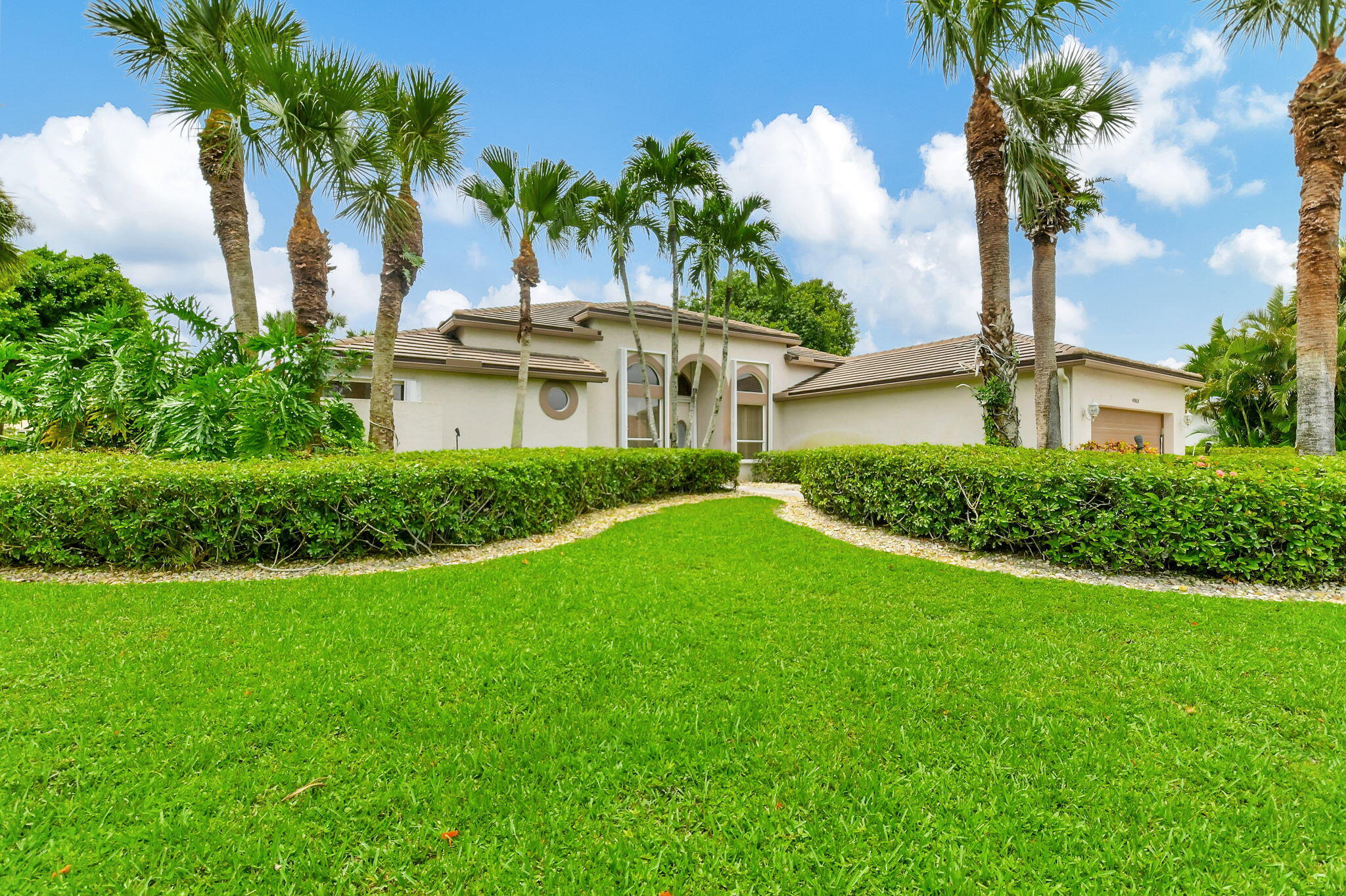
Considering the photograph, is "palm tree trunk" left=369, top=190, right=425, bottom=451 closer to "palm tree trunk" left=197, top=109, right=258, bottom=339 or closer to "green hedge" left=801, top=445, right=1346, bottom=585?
"palm tree trunk" left=197, top=109, right=258, bottom=339

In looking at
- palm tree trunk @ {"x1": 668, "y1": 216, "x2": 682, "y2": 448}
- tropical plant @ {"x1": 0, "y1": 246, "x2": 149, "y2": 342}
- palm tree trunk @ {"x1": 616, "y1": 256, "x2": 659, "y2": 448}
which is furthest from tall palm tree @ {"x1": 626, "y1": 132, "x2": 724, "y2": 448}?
tropical plant @ {"x1": 0, "y1": 246, "x2": 149, "y2": 342}

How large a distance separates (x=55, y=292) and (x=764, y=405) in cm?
Result: 3094

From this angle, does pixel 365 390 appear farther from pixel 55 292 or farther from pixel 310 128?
pixel 55 292

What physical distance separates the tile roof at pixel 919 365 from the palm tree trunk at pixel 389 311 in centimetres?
1275

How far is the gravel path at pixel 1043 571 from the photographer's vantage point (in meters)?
5.71

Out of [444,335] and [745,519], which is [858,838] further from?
[444,335]

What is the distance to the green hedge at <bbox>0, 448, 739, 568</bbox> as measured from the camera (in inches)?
238

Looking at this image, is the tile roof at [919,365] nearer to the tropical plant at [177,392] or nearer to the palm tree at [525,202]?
the palm tree at [525,202]

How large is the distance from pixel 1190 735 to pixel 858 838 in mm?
2112

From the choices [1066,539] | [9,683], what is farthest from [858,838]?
[1066,539]

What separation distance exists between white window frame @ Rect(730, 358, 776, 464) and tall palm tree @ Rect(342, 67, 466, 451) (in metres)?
11.4

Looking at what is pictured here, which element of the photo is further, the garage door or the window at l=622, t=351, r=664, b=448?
the window at l=622, t=351, r=664, b=448

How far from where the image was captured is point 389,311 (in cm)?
1046

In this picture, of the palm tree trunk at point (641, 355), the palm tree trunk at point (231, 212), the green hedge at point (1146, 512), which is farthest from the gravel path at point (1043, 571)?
the palm tree trunk at point (231, 212)
